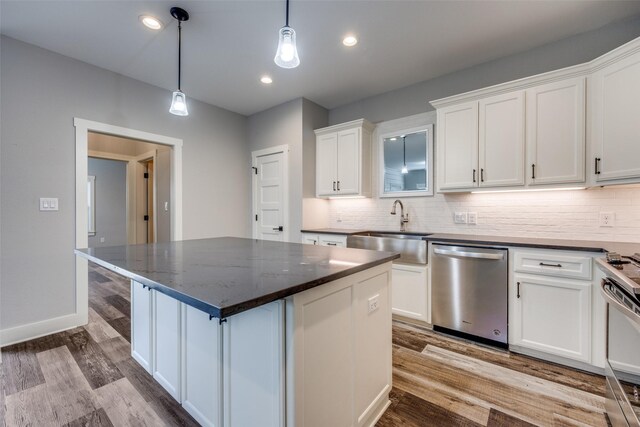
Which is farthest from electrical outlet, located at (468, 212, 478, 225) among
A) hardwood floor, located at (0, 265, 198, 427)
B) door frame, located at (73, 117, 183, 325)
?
door frame, located at (73, 117, 183, 325)

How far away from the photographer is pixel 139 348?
2.07 meters

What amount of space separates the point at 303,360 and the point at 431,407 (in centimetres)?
115

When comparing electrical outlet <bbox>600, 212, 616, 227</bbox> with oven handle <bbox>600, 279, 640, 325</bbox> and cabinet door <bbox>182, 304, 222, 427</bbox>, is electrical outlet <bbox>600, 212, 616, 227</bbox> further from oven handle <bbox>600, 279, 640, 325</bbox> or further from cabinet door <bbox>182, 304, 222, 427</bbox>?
cabinet door <bbox>182, 304, 222, 427</bbox>

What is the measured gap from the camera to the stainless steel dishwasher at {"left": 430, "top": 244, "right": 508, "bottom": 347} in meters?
2.33

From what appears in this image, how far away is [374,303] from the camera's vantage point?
156cm

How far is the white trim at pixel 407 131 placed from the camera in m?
3.26

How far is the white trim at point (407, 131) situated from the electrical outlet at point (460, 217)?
1.21 ft

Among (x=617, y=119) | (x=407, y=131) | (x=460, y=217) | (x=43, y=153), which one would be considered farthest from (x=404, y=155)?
(x=43, y=153)

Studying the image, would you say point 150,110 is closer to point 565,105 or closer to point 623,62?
point 565,105

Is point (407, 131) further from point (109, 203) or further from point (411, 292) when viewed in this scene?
point (109, 203)

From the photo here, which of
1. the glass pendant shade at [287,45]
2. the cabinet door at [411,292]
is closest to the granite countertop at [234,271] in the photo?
the glass pendant shade at [287,45]

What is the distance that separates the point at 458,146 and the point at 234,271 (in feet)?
8.37

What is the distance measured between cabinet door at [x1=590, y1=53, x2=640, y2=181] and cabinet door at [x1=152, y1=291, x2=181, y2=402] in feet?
10.3

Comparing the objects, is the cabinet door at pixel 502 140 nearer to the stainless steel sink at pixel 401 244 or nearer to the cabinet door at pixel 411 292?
the stainless steel sink at pixel 401 244
